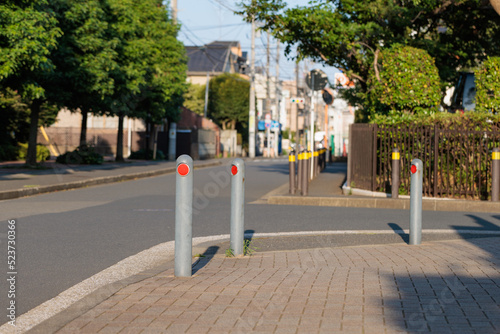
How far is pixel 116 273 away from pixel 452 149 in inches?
387

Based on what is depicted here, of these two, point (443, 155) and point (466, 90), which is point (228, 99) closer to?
point (466, 90)

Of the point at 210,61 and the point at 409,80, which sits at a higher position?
the point at 210,61

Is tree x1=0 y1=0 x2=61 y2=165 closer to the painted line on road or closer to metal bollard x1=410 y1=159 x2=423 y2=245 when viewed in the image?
the painted line on road

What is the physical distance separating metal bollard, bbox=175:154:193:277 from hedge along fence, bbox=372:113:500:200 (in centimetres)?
949

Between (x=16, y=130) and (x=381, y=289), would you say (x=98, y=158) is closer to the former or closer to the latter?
(x=16, y=130)

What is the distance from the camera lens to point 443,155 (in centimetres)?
1456

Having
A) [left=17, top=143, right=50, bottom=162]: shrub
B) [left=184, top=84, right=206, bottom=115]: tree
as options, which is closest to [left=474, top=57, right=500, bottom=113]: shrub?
[left=17, top=143, right=50, bottom=162]: shrub

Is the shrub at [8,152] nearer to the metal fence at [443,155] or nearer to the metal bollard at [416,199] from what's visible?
the metal fence at [443,155]

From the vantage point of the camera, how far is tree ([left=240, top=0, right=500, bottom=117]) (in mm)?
17125

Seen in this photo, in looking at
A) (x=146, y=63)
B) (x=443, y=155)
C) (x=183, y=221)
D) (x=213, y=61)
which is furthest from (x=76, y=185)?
(x=213, y=61)

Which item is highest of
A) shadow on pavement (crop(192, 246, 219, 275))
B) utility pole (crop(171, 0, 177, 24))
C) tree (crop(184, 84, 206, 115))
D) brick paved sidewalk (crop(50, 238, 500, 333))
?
utility pole (crop(171, 0, 177, 24))

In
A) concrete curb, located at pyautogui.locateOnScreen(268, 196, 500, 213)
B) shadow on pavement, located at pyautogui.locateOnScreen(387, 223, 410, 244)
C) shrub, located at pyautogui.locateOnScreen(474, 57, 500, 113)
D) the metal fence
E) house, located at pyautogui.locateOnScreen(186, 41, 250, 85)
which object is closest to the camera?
shadow on pavement, located at pyautogui.locateOnScreen(387, 223, 410, 244)

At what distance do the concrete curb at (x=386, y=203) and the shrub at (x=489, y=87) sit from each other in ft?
9.78

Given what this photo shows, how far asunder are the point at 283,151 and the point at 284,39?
2902 inches
